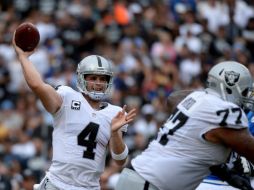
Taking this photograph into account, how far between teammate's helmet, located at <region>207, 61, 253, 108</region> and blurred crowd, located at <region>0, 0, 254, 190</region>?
6.63 meters

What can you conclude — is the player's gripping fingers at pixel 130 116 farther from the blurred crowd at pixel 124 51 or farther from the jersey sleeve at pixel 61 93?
the blurred crowd at pixel 124 51

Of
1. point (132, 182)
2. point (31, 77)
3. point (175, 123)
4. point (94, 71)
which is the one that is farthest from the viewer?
point (94, 71)

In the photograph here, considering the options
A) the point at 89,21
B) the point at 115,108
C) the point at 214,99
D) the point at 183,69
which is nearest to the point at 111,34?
the point at 89,21

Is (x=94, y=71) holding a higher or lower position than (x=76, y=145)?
higher

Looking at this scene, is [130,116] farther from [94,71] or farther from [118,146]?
[94,71]

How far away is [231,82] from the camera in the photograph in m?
6.69

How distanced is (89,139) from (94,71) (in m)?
0.59

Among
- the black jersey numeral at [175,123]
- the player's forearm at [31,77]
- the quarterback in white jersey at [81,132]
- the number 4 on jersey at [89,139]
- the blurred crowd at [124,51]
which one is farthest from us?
the blurred crowd at [124,51]

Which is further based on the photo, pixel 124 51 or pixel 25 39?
pixel 124 51

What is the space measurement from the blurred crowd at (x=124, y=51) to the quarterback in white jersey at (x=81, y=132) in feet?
19.0

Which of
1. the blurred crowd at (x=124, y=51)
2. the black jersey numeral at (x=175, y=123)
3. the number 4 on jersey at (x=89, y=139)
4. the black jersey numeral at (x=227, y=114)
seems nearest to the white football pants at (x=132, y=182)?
the black jersey numeral at (x=175, y=123)

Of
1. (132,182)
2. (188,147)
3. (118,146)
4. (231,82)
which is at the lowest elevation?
(132,182)

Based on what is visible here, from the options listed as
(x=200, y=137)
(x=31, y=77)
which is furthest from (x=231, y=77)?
(x=31, y=77)

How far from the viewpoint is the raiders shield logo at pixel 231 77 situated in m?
6.69
